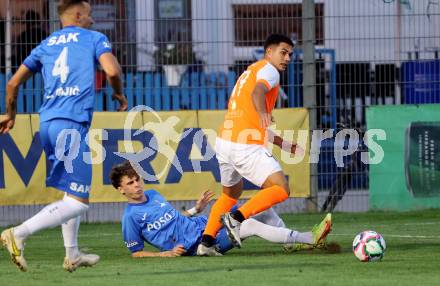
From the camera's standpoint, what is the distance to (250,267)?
9.58 metres

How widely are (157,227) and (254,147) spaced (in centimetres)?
116

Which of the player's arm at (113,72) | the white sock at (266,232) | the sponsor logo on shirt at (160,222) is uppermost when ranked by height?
the player's arm at (113,72)

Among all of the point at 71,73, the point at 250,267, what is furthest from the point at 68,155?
the point at 250,267

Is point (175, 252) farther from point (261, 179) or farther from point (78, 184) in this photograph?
point (78, 184)

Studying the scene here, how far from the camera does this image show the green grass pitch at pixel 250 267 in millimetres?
8539

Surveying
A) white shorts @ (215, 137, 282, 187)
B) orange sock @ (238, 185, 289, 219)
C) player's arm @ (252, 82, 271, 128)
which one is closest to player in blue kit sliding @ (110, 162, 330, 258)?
orange sock @ (238, 185, 289, 219)

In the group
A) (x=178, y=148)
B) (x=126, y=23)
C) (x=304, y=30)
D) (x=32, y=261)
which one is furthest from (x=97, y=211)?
(x=32, y=261)

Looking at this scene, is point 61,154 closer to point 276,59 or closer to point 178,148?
point 276,59

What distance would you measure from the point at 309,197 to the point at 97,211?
9.80 feet

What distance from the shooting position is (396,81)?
57.4ft

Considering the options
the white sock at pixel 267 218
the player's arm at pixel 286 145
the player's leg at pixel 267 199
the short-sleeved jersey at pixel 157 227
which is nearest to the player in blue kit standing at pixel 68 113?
the short-sleeved jersey at pixel 157 227

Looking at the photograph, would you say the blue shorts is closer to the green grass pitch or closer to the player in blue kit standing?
the player in blue kit standing

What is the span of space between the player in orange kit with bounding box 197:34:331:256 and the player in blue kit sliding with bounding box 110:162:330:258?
183 mm

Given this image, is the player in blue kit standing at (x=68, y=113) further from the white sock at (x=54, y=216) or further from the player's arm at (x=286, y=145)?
the player's arm at (x=286, y=145)
